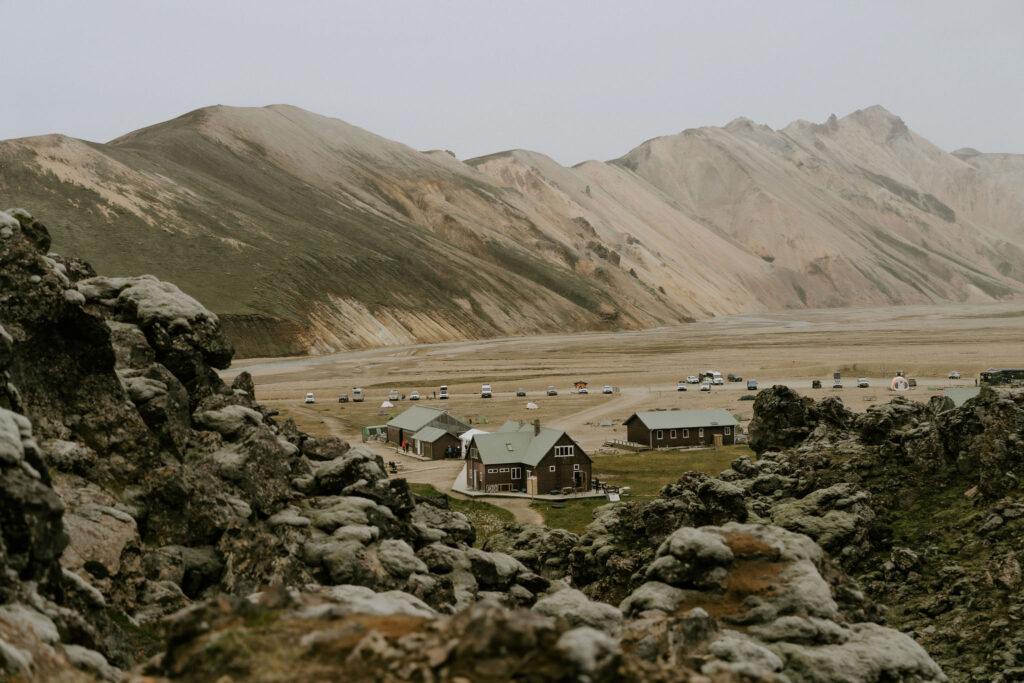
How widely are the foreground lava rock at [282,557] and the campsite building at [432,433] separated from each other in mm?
47631

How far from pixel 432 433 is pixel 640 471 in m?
23.8

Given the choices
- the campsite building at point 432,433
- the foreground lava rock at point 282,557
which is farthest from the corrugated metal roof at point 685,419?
the foreground lava rock at point 282,557

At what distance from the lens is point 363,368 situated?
173625 mm

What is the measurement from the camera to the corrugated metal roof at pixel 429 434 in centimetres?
8789

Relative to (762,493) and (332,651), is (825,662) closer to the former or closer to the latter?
(332,651)

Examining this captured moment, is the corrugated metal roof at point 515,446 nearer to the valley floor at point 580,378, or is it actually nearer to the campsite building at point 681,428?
the valley floor at point 580,378

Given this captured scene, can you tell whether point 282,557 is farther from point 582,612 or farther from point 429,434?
point 429,434

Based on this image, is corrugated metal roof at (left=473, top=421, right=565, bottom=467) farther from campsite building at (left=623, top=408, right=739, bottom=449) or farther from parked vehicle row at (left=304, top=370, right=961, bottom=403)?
parked vehicle row at (left=304, top=370, right=961, bottom=403)

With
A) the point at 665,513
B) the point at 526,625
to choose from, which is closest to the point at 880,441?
the point at 665,513

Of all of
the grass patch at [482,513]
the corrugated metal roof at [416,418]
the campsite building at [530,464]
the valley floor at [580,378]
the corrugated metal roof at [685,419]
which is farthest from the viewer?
the valley floor at [580,378]

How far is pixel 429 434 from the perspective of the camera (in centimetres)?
8894

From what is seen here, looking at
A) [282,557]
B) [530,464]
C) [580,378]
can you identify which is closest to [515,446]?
[530,464]

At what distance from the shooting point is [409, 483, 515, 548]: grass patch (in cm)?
5566

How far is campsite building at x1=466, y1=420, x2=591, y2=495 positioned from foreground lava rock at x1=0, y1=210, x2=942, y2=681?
28957mm
